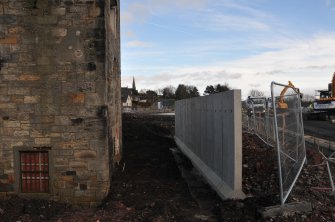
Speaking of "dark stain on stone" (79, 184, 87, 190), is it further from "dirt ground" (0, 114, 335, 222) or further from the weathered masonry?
"dirt ground" (0, 114, 335, 222)

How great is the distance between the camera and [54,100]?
9883mm

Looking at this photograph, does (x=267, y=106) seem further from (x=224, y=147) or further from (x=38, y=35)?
(x=38, y=35)

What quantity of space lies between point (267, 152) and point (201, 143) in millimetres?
2208

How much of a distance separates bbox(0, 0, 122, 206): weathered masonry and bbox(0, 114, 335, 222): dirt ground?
59 centimetres

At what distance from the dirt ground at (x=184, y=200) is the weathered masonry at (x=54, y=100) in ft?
1.92

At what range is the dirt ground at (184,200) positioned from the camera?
813 centimetres

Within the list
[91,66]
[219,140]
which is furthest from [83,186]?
[219,140]

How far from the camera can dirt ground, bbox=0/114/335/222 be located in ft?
26.7

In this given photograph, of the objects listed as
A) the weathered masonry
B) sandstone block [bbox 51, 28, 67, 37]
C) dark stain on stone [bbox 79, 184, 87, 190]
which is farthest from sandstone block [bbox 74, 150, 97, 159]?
sandstone block [bbox 51, 28, 67, 37]

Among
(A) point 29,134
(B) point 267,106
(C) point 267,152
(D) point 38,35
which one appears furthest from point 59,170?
(B) point 267,106

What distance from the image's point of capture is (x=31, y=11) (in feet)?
32.0

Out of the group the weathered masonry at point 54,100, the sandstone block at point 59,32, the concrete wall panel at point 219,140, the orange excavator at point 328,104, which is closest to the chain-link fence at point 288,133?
the concrete wall panel at point 219,140

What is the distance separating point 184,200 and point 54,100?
13.0 ft

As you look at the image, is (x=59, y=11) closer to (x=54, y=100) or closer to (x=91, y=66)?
(x=91, y=66)
